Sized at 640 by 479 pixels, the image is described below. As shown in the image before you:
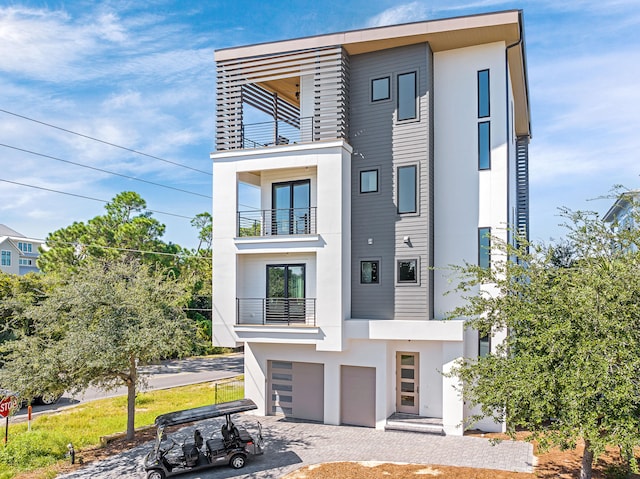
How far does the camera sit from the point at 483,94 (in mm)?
16344

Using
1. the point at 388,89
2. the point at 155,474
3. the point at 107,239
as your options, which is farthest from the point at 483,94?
the point at 107,239

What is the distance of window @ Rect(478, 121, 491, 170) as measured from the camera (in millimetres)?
16188

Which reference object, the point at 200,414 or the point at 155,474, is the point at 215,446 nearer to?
the point at 200,414

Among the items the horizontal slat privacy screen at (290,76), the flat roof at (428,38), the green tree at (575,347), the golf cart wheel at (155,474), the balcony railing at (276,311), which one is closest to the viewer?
the green tree at (575,347)

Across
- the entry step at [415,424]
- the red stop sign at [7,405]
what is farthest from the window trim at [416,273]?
the red stop sign at [7,405]

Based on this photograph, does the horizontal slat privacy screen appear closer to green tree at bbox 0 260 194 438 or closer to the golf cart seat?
green tree at bbox 0 260 194 438

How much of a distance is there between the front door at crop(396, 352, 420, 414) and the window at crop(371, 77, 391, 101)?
8740mm

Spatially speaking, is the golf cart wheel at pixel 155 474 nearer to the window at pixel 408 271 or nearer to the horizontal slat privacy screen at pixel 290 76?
the window at pixel 408 271

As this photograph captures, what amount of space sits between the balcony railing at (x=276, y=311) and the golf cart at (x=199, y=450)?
3.89 meters

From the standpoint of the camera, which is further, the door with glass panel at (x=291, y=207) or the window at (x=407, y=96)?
the door with glass panel at (x=291, y=207)

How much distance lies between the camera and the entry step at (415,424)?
50.4 feet

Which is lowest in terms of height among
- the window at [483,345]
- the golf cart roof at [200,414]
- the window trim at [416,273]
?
the golf cart roof at [200,414]

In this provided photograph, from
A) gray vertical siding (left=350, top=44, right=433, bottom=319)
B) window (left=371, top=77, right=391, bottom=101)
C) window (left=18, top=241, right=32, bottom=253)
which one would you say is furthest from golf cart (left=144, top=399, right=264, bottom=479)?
window (left=18, top=241, right=32, bottom=253)

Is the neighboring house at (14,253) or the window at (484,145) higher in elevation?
the window at (484,145)
